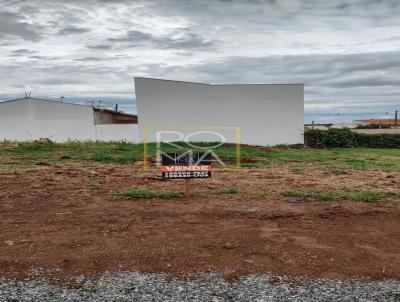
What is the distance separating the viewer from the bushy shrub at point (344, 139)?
28.7 metres

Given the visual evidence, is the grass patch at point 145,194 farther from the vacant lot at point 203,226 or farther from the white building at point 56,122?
the white building at point 56,122

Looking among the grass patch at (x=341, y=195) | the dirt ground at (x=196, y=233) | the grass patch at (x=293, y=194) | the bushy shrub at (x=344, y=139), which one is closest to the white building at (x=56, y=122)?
the bushy shrub at (x=344, y=139)

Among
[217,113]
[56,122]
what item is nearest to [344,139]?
[217,113]

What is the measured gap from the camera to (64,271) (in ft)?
15.7

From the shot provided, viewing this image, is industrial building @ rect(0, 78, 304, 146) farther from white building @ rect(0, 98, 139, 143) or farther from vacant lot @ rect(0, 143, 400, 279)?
vacant lot @ rect(0, 143, 400, 279)

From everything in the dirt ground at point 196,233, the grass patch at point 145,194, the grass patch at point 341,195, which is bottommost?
the dirt ground at point 196,233

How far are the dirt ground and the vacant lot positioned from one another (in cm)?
1

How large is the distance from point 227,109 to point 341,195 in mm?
19219

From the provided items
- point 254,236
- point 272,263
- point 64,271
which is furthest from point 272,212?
point 64,271

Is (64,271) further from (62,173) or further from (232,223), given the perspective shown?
(62,173)

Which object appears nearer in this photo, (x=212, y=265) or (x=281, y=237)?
(x=212, y=265)

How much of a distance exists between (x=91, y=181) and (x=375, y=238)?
23.6ft

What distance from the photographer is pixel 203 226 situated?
21.4 feet

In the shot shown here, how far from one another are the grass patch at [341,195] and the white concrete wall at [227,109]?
1852cm
